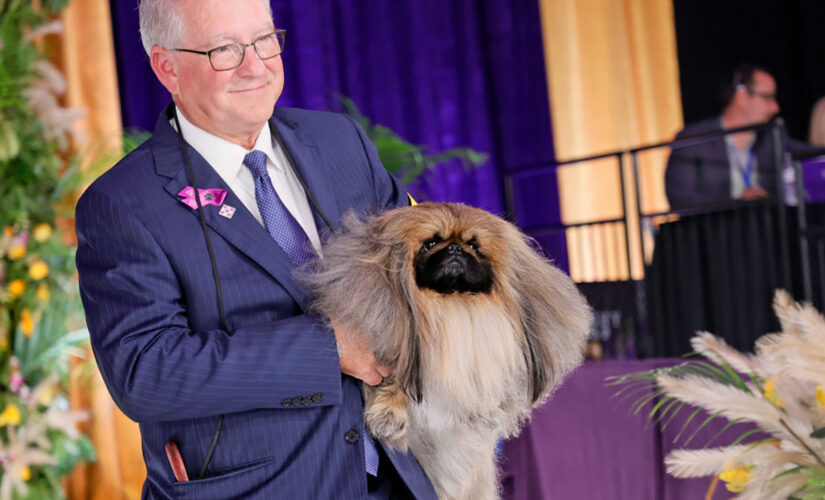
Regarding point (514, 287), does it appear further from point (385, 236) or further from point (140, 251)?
point (140, 251)

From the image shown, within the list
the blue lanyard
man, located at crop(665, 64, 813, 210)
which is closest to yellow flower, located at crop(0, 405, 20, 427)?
man, located at crop(665, 64, 813, 210)

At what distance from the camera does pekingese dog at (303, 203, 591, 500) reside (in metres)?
1.53

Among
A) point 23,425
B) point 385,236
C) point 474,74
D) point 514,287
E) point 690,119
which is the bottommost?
point 23,425

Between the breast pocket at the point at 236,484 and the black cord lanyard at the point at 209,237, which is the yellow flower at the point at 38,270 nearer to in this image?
the black cord lanyard at the point at 209,237

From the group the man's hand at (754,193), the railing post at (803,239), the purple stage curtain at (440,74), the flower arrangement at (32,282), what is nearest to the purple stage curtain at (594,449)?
the railing post at (803,239)

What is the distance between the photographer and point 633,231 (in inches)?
293

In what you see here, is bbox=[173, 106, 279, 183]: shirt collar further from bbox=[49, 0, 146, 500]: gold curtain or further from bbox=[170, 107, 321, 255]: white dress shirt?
bbox=[49, 0, 146, 500]: gold curtain

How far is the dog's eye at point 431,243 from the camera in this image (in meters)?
1.56

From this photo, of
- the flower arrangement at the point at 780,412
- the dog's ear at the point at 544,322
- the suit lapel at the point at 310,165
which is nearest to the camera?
the flower arrangement at the point at 780,412

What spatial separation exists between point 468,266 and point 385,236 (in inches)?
6.1

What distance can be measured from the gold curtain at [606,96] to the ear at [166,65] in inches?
256

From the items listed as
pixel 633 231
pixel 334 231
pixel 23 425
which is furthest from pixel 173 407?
pixel 633 231

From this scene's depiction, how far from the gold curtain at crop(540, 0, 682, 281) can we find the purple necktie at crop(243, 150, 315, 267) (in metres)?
6.47

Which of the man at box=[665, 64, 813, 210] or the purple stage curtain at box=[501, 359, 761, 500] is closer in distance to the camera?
the purple stage curtain at box=[501, 359, 761, 500]
